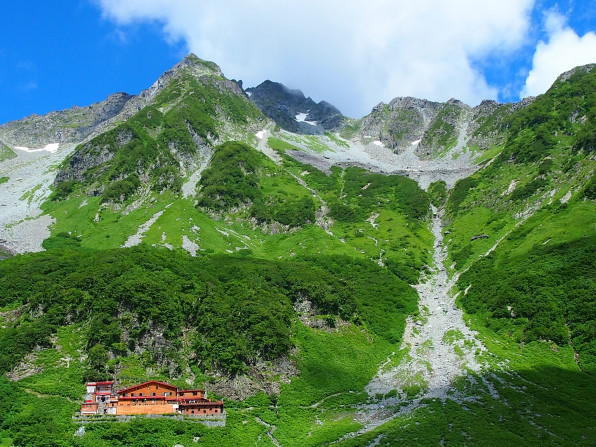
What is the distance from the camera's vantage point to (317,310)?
252 feet

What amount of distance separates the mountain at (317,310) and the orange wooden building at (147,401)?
74.3 inches

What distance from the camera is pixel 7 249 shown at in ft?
334

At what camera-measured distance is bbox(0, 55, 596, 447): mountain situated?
50375mm

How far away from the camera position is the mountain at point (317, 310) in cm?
5038

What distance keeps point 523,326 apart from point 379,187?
9441 cm

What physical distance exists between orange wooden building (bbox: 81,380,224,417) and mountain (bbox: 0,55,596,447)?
74.3 inches

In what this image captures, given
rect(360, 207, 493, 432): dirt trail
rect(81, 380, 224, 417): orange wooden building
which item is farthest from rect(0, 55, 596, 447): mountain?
rect(81, 380, 224, 417): orange wooden building

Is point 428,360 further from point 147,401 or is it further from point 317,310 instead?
point 147,401

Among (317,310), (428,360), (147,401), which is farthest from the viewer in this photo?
(317,310)

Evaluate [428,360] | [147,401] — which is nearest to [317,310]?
[428,360]

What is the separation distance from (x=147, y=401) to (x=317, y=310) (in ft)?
109

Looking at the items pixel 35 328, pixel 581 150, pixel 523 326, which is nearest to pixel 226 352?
→ pixel 35 328

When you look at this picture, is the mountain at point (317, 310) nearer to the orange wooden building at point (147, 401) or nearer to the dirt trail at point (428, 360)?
the dirt trail at point (428, 360)

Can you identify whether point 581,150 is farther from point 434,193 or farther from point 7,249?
point 7,249
